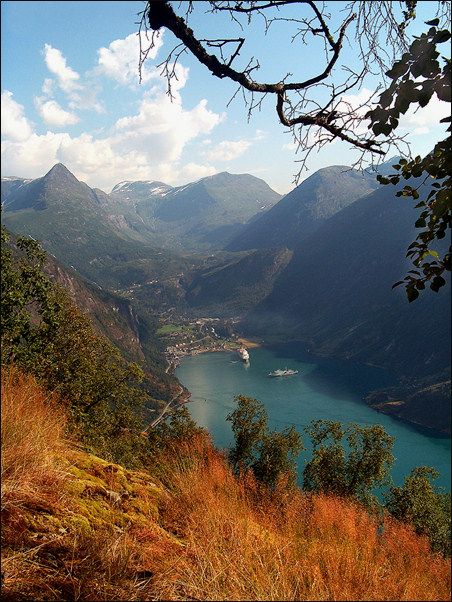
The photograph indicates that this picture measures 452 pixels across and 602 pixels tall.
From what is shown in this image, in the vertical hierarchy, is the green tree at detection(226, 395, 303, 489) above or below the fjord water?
above

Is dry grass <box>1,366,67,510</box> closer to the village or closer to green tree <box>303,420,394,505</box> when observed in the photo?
green tree <box>303,420,394,505</box>

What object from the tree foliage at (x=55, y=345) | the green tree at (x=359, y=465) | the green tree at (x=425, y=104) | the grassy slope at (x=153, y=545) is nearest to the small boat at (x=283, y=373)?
the green tree at (x=359, y=465)

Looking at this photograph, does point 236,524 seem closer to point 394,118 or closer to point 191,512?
point 191,512

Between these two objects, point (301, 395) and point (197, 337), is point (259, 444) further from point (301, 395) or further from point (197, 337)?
point (197, 337)

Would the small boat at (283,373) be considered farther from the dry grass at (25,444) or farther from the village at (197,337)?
the dry grass at (25,444)

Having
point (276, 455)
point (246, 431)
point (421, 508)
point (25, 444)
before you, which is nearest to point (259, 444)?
point (246, 431)

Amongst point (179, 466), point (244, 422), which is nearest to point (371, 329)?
point (244, 422)

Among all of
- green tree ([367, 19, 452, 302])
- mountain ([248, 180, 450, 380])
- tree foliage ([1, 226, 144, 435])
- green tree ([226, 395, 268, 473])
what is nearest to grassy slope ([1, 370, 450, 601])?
green tree ([367, 19, 452, 302])
